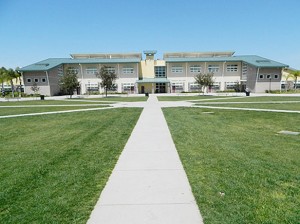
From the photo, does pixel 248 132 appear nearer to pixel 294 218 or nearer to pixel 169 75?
pixel 294 218

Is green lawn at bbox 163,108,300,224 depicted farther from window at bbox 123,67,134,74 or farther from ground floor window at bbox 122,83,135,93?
window at bbox 123,67,134,74

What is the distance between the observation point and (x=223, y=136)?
8586mm

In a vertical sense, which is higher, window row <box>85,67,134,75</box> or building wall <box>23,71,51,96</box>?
window row <box>85,67,134,75</box>

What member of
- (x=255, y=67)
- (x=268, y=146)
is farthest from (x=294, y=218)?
(x=255, y=67)

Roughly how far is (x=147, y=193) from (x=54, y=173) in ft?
8.16

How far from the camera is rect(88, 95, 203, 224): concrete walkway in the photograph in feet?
10.7

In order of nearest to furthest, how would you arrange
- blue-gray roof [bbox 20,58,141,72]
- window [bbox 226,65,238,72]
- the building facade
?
blue-gray roof [bbox 20,58,141,72], the building facade, window [bbox 226,65,238,72]

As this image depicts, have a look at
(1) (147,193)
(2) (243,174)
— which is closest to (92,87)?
(2) (243,174)

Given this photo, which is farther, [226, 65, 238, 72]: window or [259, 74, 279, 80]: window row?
[226, 65, 238, 72]: window

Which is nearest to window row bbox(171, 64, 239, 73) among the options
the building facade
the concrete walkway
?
the building facade

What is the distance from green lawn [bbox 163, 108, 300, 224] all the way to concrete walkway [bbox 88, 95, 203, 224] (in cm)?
24

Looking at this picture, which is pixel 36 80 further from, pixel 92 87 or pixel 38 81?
pixel 92 87

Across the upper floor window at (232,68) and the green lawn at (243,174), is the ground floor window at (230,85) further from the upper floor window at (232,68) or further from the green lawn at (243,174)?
the green lawn at (243,174)

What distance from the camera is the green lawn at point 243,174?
3.38 meters
